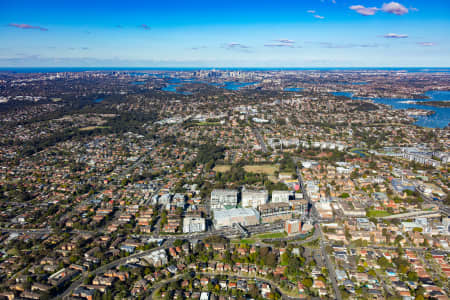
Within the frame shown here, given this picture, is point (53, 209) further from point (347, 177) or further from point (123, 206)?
point (347, 177)

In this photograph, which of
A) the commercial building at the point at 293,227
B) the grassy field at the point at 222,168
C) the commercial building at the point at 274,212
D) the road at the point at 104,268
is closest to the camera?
the road at the point at 104,268

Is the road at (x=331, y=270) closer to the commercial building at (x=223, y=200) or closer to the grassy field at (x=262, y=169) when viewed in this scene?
the commercial building at (x=223, y=200)

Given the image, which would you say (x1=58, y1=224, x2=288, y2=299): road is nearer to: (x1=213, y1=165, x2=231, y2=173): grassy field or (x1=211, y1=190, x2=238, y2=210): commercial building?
(x1=211, y1=190, x2=238, y2=210): commercial building

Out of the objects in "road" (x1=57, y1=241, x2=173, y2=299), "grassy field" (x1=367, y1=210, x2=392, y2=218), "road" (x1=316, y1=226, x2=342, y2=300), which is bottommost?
"road" (x1=57, y1=241, x2=173, y2=299)

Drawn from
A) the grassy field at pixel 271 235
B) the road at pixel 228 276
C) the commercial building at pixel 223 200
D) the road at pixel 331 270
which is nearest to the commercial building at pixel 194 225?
the commercial building at pixel 223 200

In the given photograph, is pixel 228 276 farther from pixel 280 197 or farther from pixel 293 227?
pixel 280 197

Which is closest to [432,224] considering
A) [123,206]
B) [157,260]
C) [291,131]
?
[157,260]

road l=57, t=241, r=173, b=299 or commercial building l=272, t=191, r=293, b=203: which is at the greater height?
commercial building l=272, t=191, r=293, b=203

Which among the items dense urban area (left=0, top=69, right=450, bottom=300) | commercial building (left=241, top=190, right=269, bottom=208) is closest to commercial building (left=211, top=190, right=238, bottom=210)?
dense urban area (left=0, top=69, right=450, bottom=300)
